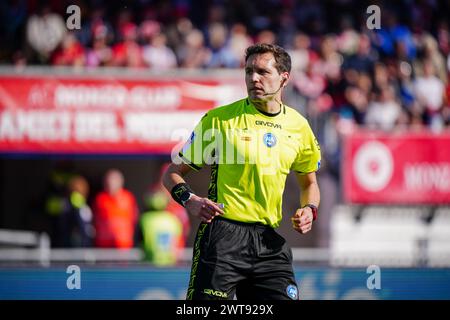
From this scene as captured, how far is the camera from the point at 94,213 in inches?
614

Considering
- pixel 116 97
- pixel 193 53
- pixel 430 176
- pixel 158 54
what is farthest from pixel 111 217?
pixel 430 176

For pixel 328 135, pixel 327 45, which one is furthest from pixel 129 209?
pixel 327 45

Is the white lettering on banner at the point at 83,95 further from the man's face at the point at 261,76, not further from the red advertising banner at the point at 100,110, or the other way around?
the man's face at the point at 261,76

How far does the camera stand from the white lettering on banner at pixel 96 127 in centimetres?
1548

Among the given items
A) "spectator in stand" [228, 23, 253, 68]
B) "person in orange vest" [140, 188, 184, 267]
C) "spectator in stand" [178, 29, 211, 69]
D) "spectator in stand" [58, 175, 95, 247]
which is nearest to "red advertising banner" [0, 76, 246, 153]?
"spectator in stand" [58, 175, 95, 247]

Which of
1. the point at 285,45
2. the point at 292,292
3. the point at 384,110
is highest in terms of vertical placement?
the point at 285,45

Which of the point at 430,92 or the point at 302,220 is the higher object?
the point at 430,92

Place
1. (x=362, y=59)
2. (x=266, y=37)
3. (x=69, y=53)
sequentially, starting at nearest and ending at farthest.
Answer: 1. (x=69, y=53)
2. (x=266, y=37)
3. (x=362, y=59)

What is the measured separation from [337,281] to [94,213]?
15.0 feet

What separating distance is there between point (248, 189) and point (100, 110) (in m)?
8.58

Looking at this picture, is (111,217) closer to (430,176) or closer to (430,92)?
(430,176)

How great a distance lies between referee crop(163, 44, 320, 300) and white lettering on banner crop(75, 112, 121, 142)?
823cm

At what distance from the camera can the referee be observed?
23.2 ft

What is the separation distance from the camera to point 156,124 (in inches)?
615
